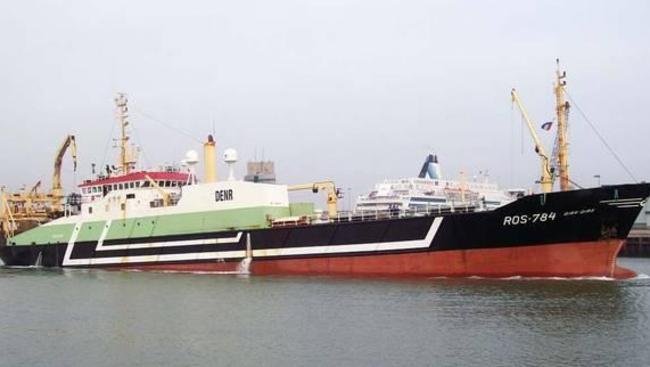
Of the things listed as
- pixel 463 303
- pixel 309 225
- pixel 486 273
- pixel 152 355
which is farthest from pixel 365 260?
pixel 152 355

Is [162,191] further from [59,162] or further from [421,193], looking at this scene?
[421,193]

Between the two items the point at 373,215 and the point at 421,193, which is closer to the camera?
the point at 373,215

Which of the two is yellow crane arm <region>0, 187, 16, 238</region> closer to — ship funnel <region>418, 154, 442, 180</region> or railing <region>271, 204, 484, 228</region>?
railing <region>271, 204, 484, 228</region>

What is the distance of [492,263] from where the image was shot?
2523 centimetres

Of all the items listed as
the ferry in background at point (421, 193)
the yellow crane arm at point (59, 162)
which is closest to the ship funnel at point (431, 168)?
the ferry in background at point (421, 193)

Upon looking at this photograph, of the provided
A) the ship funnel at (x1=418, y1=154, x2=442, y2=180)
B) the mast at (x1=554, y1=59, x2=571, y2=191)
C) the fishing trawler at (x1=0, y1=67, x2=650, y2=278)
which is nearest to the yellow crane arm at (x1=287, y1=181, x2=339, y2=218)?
the fishing trawler at (x1=0, y1=67, x2=650, y2=278)

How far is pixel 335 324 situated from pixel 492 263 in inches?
398

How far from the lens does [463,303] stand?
766 inches

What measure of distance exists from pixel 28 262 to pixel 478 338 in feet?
99.8

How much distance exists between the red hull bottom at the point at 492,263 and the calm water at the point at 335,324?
0.79 meters

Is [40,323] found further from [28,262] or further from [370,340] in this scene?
[28,262]

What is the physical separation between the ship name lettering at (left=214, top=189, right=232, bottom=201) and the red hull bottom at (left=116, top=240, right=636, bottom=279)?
485 cm

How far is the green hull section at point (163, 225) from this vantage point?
30.6 meters

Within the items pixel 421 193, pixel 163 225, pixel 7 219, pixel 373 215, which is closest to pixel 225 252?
pixel 163 225
